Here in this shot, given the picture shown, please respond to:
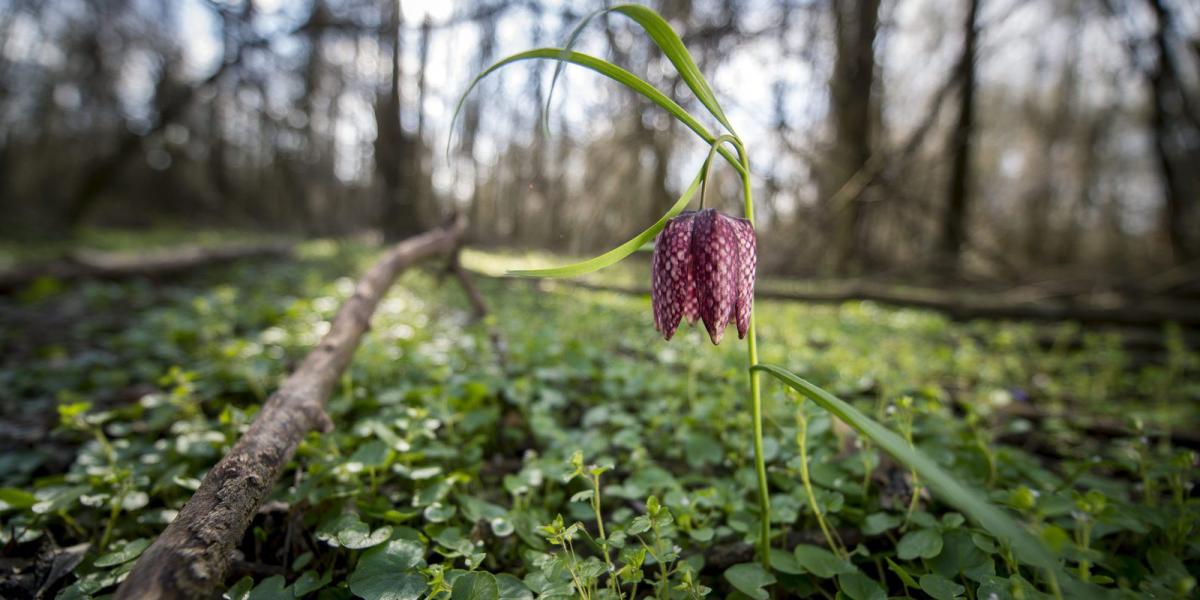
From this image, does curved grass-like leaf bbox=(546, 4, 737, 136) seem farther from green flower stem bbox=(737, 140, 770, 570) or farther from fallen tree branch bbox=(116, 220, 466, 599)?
fallen tree branch bbox=(116, 220, 466, 599)

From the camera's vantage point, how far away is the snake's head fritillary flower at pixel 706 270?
88cm

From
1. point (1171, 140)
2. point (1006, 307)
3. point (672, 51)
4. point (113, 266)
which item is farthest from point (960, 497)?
point (1171, 140)

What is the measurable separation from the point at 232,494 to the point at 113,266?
485cm

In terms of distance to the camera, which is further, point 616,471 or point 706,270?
point 616,471

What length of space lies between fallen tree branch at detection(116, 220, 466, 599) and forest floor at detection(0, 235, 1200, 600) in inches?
4.8

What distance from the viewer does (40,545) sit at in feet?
3.66

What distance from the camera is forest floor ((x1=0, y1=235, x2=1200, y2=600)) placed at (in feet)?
3.07

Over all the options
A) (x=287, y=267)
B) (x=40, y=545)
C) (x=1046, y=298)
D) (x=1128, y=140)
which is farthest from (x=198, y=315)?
(x=1128, y=140)

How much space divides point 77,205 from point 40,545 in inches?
354

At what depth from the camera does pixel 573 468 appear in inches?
43.9

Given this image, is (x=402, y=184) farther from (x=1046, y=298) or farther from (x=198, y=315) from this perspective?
(x=1046, y=298)

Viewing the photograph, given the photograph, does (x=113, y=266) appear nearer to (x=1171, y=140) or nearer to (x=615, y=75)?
(x=615, y=75)

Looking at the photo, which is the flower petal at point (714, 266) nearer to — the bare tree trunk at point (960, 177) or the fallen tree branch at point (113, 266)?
the fallen tree branch at point (113, 266)

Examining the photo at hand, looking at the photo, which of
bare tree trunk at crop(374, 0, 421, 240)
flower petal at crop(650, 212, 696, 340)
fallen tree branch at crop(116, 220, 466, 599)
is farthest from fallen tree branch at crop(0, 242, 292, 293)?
flower petal at crop(650, 212, 696, 340)
